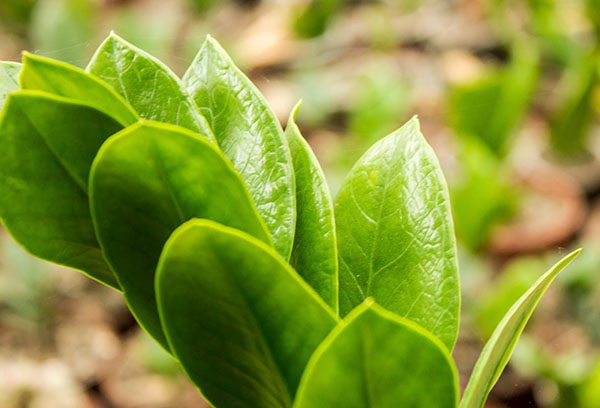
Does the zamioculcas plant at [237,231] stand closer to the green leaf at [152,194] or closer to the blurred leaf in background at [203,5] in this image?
the green leaf at [152,194]

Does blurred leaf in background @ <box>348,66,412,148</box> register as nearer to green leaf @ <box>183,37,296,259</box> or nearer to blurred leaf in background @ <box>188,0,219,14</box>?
blurred leaf in background @ <box>188,0,219,14</box>

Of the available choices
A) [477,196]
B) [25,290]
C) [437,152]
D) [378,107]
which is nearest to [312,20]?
[378,107]

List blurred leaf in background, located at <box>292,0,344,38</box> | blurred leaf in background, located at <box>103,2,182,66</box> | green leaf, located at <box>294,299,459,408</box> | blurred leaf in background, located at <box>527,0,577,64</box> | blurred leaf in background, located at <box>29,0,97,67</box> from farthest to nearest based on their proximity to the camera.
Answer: blurred leaf in background, located at <box>527,0,577,64</box> → blurred leaf in background, located at <box>292,0,344,38</box> → blurred leaf in background, located at <box>103,2,182,66</box> → blurred leaf in background, located at <box>29,0,97,67</box> → green leaf, located at <box>294,299,459,408</box>

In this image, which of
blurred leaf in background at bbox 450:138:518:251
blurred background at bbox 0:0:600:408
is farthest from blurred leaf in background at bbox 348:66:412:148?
blurred leaf in background at bbox 450:138:518:251

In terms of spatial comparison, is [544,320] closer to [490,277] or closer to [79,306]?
[490,277]

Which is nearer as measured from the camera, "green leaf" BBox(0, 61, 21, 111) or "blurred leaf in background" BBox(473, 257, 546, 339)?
"green leaf" BBox(0, 61, 21, 111)

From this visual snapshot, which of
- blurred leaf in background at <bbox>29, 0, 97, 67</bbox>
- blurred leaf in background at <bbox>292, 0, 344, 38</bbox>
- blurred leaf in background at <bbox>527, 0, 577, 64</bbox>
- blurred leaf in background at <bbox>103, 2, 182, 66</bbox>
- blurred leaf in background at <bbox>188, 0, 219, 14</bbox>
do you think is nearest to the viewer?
blurred leaf in background at <bbox>29, 0, 97, 67</bbox>

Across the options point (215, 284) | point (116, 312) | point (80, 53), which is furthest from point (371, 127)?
point (215, 284)
